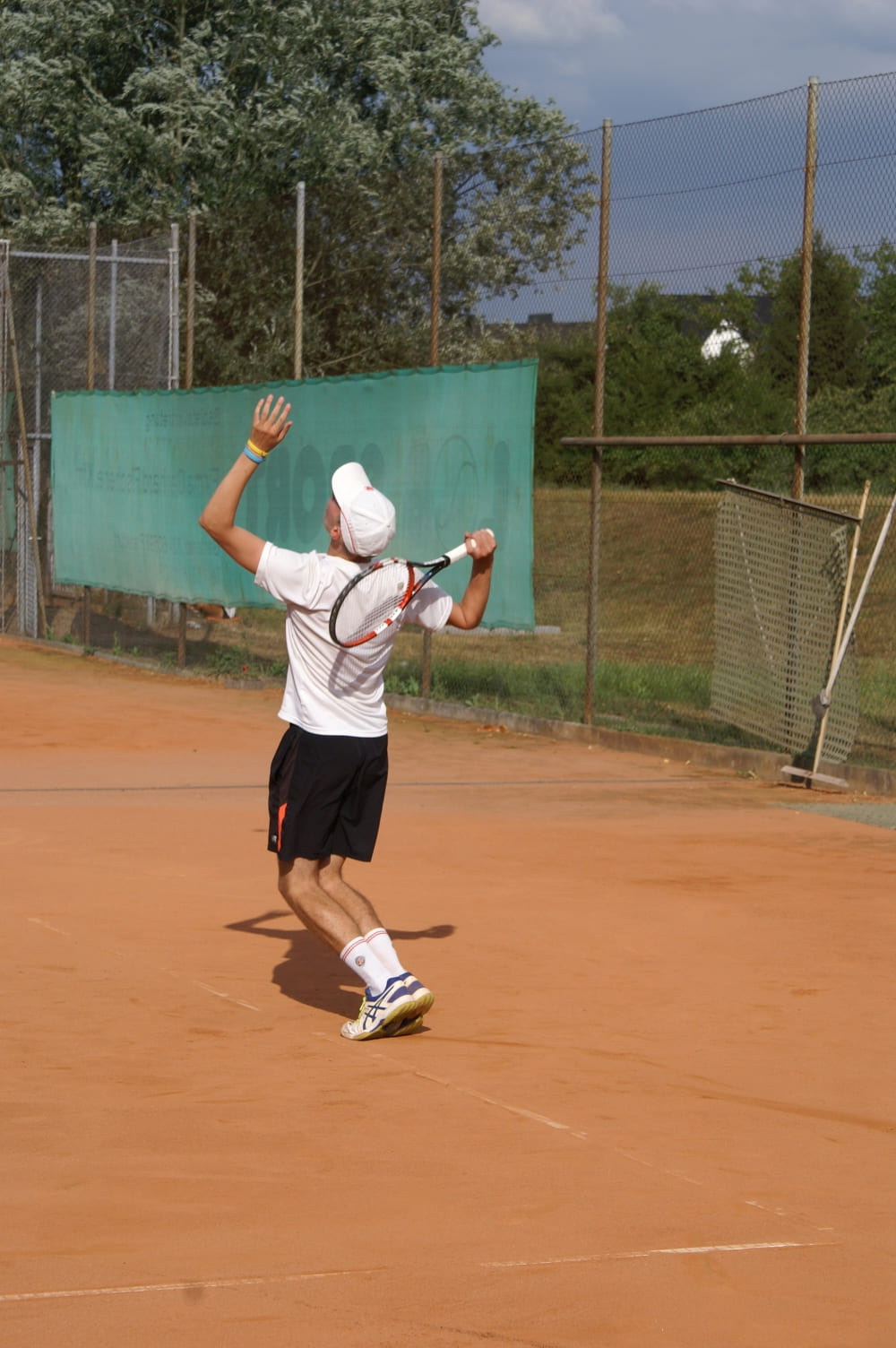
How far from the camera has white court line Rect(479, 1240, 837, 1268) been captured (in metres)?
3.84

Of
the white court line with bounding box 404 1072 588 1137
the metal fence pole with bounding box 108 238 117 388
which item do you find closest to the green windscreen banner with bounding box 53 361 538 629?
the metal fence pole with bounding box 108 238 117 388

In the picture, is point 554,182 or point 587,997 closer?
point 587,997

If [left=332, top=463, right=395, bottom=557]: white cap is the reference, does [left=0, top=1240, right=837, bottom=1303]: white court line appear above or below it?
below

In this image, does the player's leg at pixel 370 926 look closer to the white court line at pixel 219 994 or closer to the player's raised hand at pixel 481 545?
the white court line at pixel 219 994

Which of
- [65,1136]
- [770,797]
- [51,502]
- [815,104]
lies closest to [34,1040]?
[65,1136]

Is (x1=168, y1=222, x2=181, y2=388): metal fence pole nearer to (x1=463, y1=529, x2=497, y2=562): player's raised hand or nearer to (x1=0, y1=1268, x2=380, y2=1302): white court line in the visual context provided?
(x1=463, y1=529, x2=497, y2=562): player's raised hand

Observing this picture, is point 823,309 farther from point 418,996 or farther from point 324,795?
point 418,996

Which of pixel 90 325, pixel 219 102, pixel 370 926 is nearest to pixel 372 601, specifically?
pixel 370 926

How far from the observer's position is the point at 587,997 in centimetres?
630

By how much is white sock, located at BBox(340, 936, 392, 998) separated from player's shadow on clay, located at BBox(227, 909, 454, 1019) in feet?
1.35

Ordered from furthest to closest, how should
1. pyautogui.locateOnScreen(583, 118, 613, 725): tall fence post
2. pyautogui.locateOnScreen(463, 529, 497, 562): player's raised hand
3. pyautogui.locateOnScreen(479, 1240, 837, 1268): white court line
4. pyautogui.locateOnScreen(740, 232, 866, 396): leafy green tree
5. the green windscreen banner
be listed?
the green windscreen banner, pyautogui.locateOnScreen(583, 118, 613, 725): tall fence post, pyautogui.locateOnScreen(740, 232, 866, 396): leafy green tree, pyautogui.locateOnScreen(463, 529, 497, 562): player's raised hand, pyautogui.locateOnScreen(479, 1240, 837, 1268): white court line

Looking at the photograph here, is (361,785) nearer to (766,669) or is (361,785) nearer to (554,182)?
(766,669)

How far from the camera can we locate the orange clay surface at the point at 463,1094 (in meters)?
3.67

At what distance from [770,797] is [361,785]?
585cm
